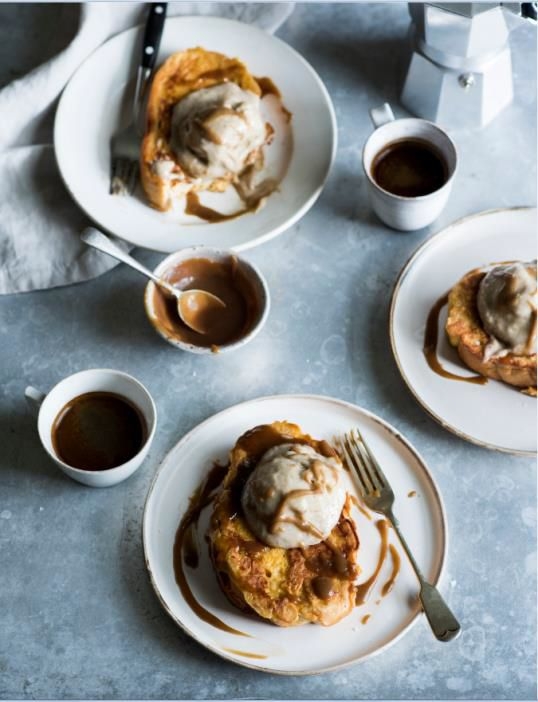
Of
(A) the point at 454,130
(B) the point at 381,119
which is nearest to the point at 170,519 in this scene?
(B) the point at 381,119

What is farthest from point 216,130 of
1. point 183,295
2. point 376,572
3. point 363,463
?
point 376,572

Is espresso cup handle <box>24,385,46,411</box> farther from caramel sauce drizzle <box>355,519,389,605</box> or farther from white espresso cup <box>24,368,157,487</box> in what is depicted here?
caramel sauce drizzle <box>355,519,389,605</box>

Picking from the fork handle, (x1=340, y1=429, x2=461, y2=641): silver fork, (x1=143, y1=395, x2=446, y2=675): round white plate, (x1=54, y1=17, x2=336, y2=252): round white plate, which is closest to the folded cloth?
(x1=54, y1=17, x2=336, y2=252): round white plate

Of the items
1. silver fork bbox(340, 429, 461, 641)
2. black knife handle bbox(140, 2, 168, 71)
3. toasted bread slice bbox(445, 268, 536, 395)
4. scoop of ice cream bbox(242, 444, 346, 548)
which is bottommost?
silver fork bbox(340, 429, 461, 641)

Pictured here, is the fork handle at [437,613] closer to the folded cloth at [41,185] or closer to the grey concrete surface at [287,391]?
the grey concrete surface at [287,391]

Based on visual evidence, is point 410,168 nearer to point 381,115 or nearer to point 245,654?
point 381,115
